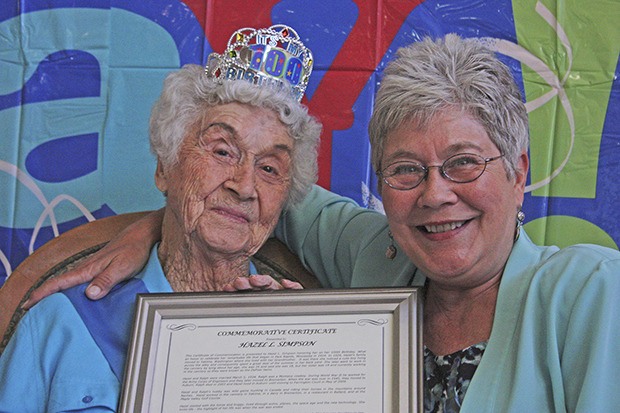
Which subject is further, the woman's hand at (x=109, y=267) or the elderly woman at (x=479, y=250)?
Result: the woman's hand at (x=109, y=267)

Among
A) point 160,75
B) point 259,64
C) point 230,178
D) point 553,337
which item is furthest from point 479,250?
point 160,75

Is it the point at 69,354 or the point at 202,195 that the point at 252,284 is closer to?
the point at 202,195

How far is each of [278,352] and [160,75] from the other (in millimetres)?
1260

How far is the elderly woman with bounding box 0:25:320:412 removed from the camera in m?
1.57

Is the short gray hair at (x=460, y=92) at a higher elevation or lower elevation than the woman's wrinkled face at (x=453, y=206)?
higher

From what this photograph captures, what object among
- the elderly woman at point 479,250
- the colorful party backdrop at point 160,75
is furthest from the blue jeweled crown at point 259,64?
the colorful party backdrop at point 160,75

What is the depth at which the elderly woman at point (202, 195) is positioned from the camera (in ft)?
5.14

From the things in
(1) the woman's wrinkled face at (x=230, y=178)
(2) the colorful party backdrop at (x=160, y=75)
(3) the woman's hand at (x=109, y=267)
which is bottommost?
(3) the woman's hand at (x=109, y=267)

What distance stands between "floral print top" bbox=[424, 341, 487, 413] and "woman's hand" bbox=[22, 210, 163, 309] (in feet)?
2.31

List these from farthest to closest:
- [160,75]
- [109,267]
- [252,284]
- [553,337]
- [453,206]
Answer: [160,75] → [109,267] → [252,284] → [453,206] → [553,337]

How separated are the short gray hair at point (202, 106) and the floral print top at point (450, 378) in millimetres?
602

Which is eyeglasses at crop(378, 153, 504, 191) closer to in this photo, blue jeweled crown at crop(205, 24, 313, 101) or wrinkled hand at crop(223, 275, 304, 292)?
wrinkled hand at crop(223, 275, 304, 292)

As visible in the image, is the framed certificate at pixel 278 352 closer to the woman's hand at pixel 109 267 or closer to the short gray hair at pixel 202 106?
the woman's hand at pixel 109 267

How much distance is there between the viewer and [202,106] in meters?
1.76
